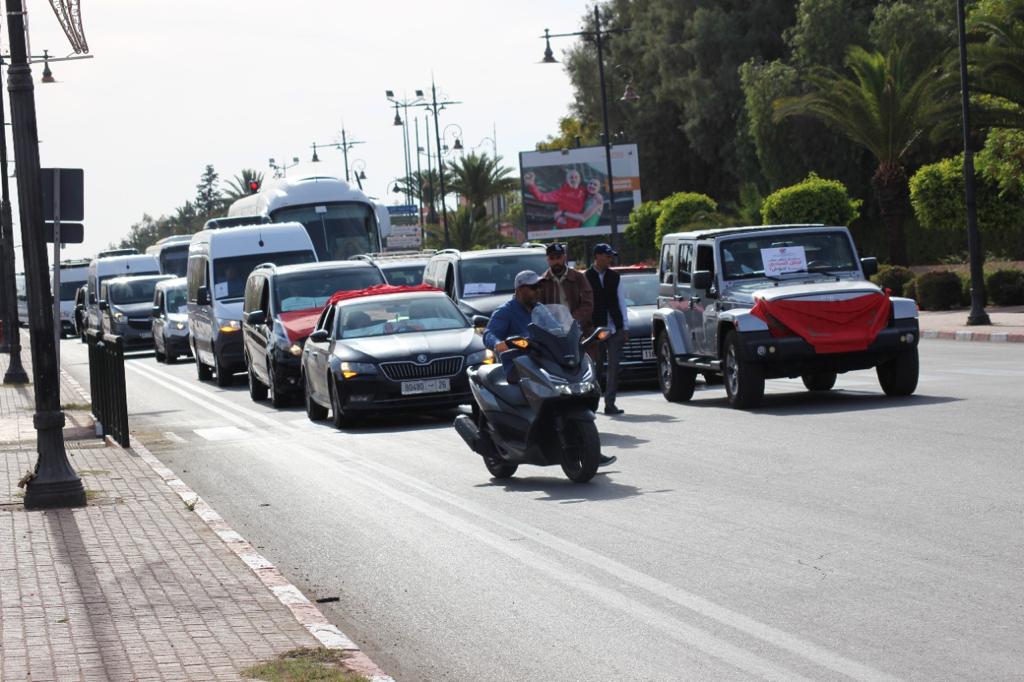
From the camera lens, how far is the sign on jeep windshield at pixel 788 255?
1864cm

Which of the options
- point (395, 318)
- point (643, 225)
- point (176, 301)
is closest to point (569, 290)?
point (395, 318)

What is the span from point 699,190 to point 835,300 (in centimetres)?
5906

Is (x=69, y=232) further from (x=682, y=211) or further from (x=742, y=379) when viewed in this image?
(x=682, y=211)

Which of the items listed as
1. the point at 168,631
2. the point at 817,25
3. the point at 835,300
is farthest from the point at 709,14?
the point at 168,631

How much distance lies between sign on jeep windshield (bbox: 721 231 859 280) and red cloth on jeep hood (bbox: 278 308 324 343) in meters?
6.60

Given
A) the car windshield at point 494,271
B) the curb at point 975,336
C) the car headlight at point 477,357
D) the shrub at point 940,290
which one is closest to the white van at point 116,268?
the shrub at point 940,290

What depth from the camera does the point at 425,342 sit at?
18.9 metres

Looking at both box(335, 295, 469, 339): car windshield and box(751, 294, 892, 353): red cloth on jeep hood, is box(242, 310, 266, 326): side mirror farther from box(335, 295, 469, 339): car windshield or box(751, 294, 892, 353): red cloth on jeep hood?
box(751, 294, 892, 353): red cloth on jeep hood

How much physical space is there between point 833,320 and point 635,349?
502 centimetres

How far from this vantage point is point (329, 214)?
134 ft

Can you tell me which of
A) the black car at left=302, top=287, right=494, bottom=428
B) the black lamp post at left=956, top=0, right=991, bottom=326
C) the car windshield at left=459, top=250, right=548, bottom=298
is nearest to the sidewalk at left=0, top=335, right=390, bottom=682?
the black car at left=302, top=287, right=494, bottom=428

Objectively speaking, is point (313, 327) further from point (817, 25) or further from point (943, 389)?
point (817, 25)

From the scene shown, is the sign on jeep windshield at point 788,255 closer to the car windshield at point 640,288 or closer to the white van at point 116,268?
the car windshield at point 640,288

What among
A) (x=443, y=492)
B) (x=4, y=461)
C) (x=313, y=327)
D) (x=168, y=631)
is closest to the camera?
(x=168, y=631)
